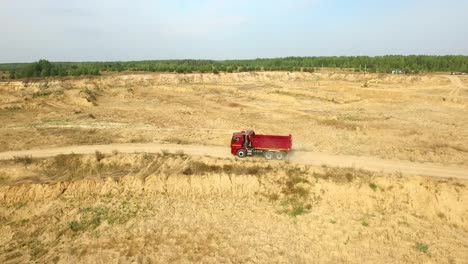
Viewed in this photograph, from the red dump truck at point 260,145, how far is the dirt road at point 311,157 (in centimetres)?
90

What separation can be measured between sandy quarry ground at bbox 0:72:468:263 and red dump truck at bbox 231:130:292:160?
905 millimetres

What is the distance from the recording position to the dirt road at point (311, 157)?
22500 mm

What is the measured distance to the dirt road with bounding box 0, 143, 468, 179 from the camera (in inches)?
886

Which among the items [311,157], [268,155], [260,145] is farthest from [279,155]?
[311,157]

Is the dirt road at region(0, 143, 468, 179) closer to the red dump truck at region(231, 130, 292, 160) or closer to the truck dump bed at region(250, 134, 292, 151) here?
the red dump truck at region(231, 130, 292, 160)

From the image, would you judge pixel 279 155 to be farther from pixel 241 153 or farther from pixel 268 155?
pixel 241 153

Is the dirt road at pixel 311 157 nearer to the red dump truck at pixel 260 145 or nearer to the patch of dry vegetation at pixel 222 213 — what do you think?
the red dump truck at pixel 260 145

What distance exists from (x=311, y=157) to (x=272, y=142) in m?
2.96

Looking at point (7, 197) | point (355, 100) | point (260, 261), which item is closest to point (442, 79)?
point (355, 100)

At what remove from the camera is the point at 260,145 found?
24.7 meters

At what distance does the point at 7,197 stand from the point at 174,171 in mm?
9537

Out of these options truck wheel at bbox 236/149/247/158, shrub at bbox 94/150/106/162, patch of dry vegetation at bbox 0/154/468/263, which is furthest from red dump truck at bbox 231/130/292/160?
shrub at bbox 94/150/106/162

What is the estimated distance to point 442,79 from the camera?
6762 cm

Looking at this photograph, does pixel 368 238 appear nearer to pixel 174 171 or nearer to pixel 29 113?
pixel 174 171
